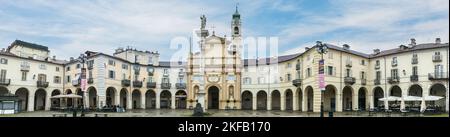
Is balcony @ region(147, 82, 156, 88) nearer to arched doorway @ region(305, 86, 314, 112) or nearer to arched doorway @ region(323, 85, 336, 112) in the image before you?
arched doorway @ region(305, 86, 314, 112)

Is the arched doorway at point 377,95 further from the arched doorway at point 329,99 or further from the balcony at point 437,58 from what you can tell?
the balcony at point 437,58

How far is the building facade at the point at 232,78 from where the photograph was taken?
123ft

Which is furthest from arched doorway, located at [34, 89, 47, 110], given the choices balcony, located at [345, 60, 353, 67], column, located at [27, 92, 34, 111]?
balcony, located at [345, 60, 353, 67]

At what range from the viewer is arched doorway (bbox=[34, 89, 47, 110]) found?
49978 mm

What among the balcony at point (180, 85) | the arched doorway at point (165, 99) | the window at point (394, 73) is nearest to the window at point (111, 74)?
the balcony at point (180, 85)

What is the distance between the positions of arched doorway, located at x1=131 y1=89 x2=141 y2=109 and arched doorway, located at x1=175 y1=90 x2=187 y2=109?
22.9ft

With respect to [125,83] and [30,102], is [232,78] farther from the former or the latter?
[30,102]

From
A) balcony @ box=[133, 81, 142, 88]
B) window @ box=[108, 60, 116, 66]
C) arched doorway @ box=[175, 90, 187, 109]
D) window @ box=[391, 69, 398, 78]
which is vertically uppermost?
window @ box=[108, 60, 116, 66]

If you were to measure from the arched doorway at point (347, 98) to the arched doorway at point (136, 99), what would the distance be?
1395 inches

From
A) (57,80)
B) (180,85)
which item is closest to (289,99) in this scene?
(180,85)

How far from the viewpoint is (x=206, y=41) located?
63.2 metres

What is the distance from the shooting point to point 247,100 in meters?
64.1
